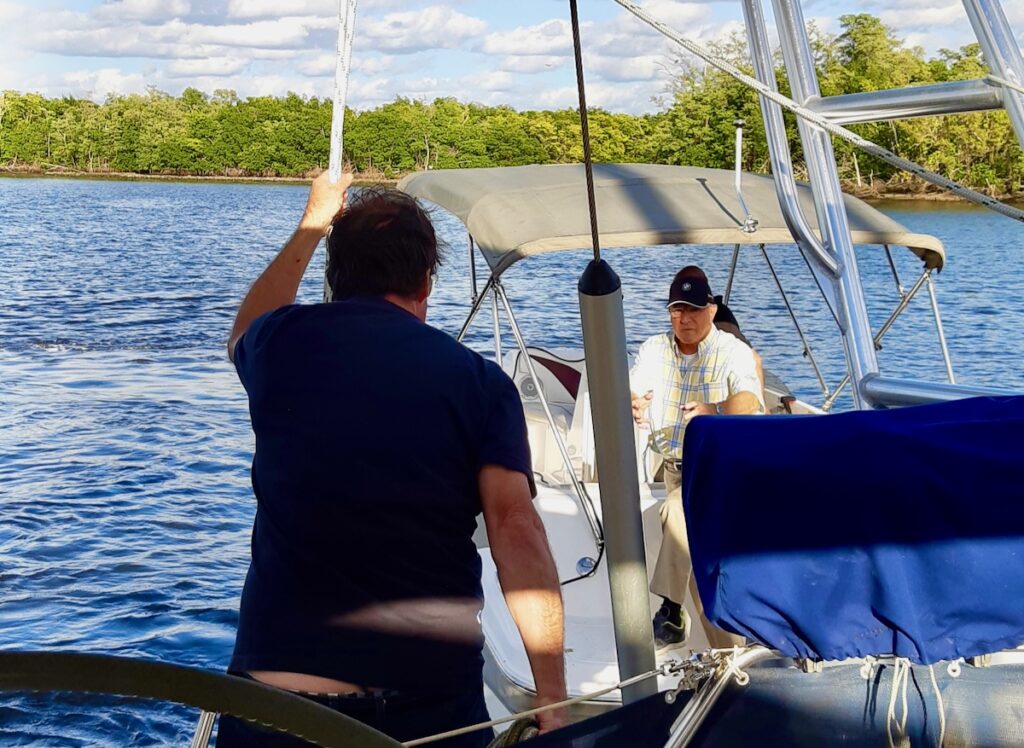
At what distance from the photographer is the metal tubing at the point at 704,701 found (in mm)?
2021

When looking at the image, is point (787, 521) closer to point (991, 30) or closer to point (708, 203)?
point (991, 30)

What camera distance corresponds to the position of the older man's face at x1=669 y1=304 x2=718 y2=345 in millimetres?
5410

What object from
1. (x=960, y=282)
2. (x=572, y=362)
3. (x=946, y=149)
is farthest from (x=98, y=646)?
(x=946, y=149)

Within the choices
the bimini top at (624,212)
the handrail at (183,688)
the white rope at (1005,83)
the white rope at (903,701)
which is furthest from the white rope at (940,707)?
the bimini top at (624,212)

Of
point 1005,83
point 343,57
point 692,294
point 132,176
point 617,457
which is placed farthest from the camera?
point 132,176

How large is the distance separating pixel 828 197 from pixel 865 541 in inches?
88.3

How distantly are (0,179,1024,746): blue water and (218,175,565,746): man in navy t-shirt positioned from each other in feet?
1.42

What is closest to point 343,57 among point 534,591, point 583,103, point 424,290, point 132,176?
point 583,103

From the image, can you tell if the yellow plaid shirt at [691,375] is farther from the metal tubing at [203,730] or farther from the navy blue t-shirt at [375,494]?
the metal tubing at [203,730]

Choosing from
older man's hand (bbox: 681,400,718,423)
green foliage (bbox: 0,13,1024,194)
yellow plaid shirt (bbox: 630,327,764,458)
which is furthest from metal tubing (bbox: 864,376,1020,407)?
green foliage (bbox: 0,13,1024,194)

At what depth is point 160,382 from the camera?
16844mm

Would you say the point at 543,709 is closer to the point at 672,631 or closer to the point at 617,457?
the point at 617,457

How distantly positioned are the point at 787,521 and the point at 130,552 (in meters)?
8.77

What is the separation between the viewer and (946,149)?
173 feet
